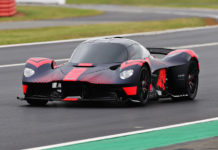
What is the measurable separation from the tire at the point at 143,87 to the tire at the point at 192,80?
133 cm

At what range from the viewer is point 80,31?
99.9 feet

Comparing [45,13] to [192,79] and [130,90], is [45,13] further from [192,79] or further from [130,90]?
[130,90]

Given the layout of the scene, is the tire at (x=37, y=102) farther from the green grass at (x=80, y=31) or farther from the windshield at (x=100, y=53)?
the green grass at (x=80, y=31)

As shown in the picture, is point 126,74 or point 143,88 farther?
point 143,88

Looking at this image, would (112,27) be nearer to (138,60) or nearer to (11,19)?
(11,19)

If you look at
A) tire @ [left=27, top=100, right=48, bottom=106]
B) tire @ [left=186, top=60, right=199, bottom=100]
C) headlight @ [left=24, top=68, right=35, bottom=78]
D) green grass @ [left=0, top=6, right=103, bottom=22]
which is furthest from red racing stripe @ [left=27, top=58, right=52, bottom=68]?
green grass @ [left=0, top=6, right=103, bottom=22]

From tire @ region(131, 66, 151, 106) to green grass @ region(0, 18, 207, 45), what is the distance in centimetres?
1369

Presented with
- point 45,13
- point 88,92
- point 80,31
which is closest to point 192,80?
point 88,92

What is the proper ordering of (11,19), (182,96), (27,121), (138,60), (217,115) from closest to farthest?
(27,121), (217,115), (138,60), (182,96), (11,19)

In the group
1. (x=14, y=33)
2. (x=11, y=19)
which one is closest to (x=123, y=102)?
(x=14, y=33)

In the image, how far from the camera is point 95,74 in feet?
41.2

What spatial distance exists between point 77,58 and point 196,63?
106 inches

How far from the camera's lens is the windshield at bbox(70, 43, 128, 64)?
13117 millimetres

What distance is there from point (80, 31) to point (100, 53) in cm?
1727
